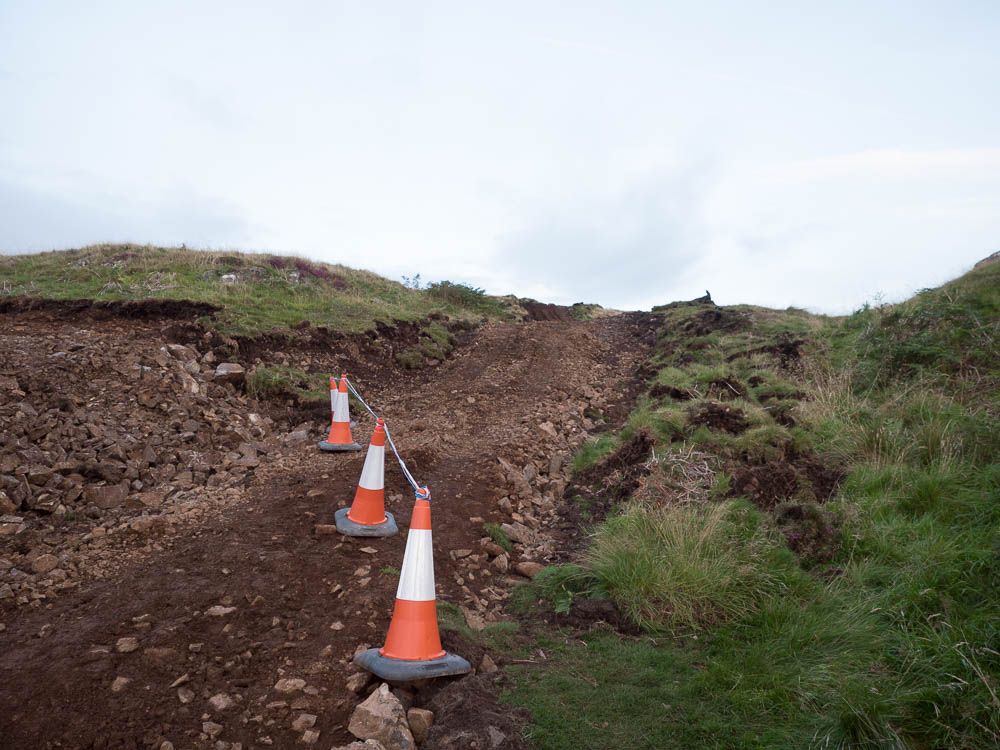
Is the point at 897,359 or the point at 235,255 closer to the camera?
the point at 897,359

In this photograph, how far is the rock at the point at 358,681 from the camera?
274cm

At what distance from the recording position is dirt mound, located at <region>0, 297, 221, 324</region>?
920cm

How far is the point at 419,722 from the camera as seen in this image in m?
2.54

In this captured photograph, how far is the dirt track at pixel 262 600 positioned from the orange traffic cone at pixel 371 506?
0.39 feet

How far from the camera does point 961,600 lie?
3.20 meters

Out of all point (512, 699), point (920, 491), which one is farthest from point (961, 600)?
point (512, 699)

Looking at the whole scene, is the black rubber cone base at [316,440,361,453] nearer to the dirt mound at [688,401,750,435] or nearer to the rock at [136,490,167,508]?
the rock at [136,490,167,508]

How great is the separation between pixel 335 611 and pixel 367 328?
8.85m

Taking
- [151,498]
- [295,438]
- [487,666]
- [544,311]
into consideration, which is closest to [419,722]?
[487,666]

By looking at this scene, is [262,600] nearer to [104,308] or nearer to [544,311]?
[104,308]

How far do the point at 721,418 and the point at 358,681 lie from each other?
495 centimetres

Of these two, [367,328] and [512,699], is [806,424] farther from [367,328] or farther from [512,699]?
[367,328]

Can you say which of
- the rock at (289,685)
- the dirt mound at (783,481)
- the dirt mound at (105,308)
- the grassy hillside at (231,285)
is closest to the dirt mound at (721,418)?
the dirt mound at (783,481)

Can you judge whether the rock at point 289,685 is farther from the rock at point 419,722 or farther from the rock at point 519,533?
the rock at point 519,533
